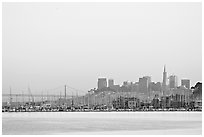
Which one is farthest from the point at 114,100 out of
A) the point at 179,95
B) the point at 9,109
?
the point at 9,109

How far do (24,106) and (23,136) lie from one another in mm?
46652

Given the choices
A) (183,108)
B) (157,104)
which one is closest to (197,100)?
(183,108)

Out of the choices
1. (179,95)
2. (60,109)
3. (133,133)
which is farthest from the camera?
(179,95)

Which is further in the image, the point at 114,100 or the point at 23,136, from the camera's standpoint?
the point at 114,100

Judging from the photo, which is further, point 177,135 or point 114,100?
point 114,100

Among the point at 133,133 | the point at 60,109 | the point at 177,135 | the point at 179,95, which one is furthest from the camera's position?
the point at 179,95

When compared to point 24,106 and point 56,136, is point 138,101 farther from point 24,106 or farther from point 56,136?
point 56,136

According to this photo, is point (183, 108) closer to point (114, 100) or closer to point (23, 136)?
point (114, 100)

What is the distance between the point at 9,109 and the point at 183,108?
18322 millimetres

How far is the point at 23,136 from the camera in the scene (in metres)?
15.9

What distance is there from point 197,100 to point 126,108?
808 cm

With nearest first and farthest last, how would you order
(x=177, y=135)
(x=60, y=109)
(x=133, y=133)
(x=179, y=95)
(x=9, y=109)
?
(x=177, y=135), (x=133, y=133), (x=9, y=109), (x=60, y=109), (x=179, y=95)

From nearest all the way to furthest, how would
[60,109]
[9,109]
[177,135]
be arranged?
1. [177,135]
2. [9,109]
3. [60,109]

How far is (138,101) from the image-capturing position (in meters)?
67.0
